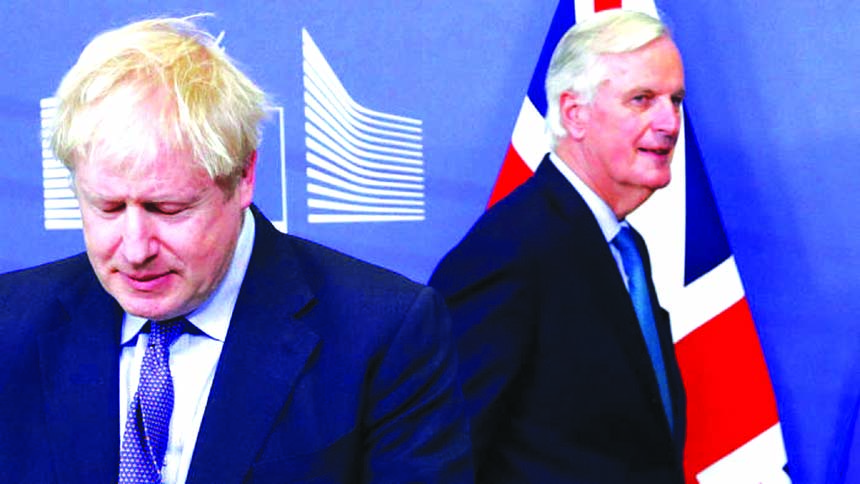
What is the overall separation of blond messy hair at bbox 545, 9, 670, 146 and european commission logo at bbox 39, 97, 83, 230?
917 millimetres

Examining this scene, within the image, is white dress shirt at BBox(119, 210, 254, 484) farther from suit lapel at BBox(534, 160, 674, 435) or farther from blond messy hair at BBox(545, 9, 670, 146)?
blond messy hair at BBox(545, 9, 670, 146)

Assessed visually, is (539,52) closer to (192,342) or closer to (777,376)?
(777,376)

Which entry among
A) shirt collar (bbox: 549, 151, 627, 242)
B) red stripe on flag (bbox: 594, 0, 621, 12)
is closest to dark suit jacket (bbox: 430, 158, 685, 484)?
shirt collar (bbox: 549, 151, 627, 242)

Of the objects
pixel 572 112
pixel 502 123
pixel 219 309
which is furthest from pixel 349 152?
pixel 219 309

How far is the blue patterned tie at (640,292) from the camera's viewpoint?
94.6 inches

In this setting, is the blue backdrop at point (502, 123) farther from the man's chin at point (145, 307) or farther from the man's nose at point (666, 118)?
the man's chin at point (145, 307)

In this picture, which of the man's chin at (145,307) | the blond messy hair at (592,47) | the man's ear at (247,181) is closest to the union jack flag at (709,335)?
the blond messy hair at (592,47)

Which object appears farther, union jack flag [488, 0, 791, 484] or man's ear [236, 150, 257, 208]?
union jack flag [488, 0, 791, 484]

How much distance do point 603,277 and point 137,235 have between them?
103 centimetres

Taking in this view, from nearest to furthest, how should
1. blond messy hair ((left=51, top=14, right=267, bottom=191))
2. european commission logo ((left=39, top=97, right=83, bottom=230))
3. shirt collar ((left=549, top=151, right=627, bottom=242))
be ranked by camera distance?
blond messy hair ((left=51, top=14, right=267, bottom=191)) < shirt collar ((left=549, top=151, right=627, bottom=242)) < european commission logo ((left=39, top=97, right=83, bottom=230))

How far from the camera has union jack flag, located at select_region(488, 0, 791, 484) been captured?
2855mm

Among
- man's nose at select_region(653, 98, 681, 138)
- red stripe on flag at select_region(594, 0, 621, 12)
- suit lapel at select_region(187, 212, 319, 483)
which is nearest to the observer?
suit lapel at select_region(187, 212, 319, 483)

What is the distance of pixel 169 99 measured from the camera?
1.39 m

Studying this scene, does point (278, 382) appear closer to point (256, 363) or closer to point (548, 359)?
point (256, 363)
